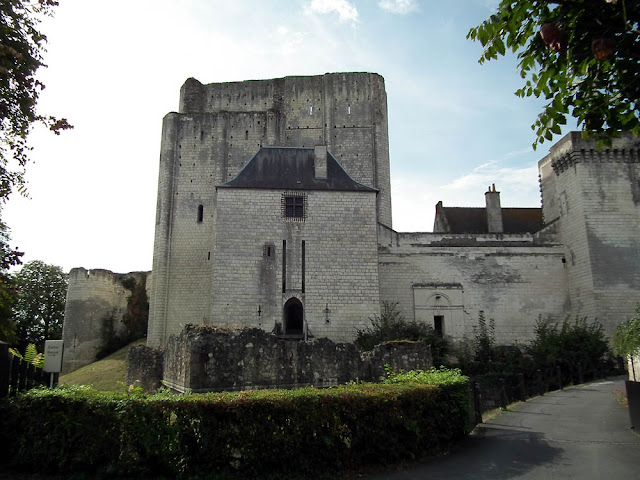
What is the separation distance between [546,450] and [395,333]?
13.2m

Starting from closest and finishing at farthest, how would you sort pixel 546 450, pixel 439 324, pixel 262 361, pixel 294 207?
pixel 546 450 < pixel 262 361 < pixel 294 207 < pixel 439 324

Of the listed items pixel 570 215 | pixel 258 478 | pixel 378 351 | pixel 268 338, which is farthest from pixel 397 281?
pixel 258 478

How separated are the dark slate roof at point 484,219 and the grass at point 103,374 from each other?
68.7ft

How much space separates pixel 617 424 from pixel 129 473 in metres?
9.33

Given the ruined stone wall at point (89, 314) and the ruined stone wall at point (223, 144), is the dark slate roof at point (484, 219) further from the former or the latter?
the ruined stone wall at point (89, 314)

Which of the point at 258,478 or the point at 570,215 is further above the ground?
the point at 570,215

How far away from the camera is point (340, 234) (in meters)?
22.8

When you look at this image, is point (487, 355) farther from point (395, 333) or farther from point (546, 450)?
point (546, 450)

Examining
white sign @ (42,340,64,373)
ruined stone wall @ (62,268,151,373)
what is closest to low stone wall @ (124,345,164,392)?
white sign @ (42,340,64,373)

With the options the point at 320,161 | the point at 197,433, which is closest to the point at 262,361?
the point at 197,433

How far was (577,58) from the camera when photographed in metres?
4.75

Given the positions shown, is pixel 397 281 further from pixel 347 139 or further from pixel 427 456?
pixel 427 456

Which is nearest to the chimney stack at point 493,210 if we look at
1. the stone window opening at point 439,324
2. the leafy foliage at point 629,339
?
the stone window opening at point 439,324

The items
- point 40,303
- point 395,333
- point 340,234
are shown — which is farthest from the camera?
point 40,303
